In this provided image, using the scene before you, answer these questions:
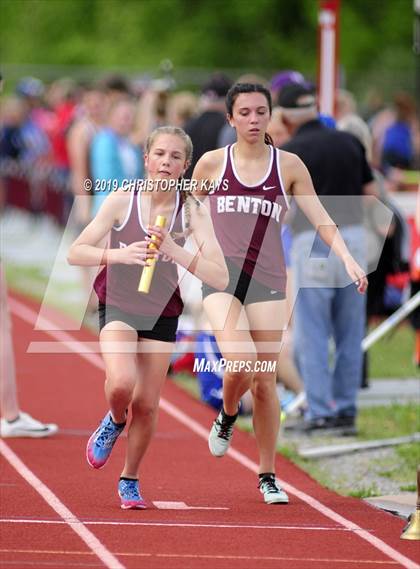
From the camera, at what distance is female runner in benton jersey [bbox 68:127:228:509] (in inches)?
297

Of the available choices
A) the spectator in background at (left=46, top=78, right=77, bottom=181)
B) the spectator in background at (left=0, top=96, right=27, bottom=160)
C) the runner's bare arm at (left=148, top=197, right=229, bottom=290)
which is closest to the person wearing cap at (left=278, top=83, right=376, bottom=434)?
the runner's bare arm at (left=148, top=197, right=229, bottom=290)

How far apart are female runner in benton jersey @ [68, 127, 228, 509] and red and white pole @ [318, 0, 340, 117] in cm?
409

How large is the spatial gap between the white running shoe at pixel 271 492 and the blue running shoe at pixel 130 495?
0.67 m

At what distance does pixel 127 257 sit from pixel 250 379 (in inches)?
40.6

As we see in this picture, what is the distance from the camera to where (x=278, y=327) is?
316 inches

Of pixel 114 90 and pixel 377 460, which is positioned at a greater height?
pixel 114 90

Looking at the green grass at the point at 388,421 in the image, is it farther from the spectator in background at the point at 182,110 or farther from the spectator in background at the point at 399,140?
the spectator in background at the point at 399,140

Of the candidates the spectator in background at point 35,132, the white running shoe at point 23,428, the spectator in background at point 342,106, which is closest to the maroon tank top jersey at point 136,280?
the white running shoe at point 23,428

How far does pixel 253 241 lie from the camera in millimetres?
7988

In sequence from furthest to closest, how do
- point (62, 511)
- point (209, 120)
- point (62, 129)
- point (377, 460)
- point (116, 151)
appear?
point (62, 129) → point (116, 151) → point (209, 120) → point (377, 460) → point (62, 511)

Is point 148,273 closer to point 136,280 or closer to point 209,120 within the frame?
point 136,280

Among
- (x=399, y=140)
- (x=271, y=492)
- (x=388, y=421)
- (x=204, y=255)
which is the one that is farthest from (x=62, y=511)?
(x=399, y=140)

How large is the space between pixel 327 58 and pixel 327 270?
2.00m

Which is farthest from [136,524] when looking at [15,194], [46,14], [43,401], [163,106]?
[46,14]
